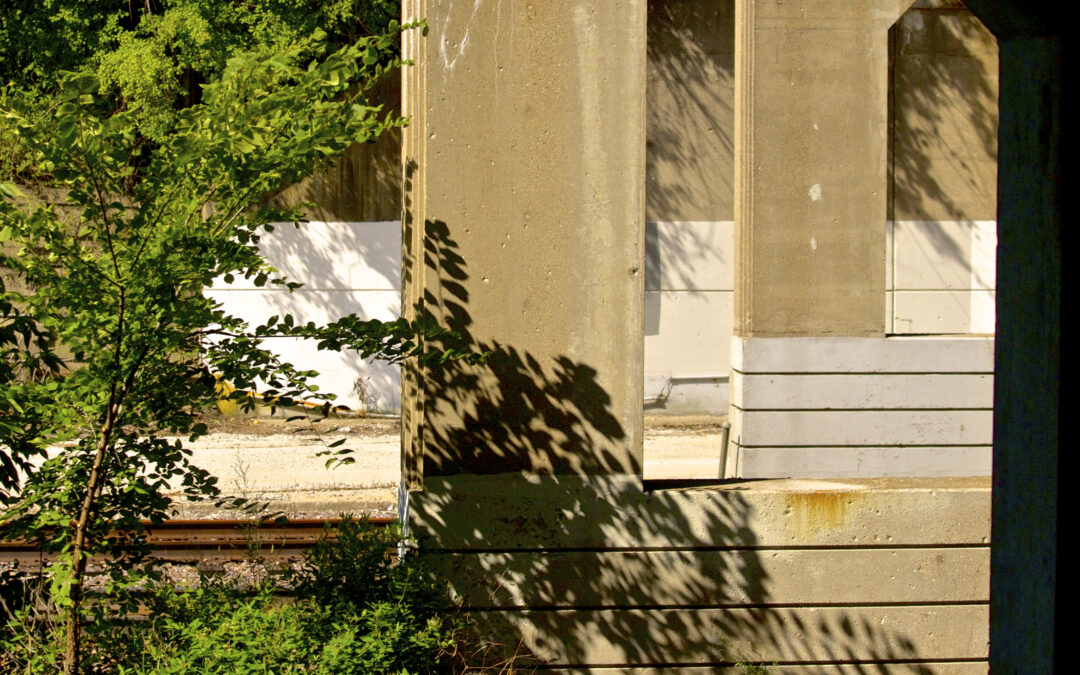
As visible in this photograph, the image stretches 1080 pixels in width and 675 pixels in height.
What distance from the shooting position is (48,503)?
13.2 ft

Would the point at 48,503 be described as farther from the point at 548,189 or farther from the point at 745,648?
the point at 745,648

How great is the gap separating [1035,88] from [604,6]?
2.97 meters

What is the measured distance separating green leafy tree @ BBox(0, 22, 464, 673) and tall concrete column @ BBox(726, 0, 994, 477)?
586 centimetres

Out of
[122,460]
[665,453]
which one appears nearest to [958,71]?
[665,453]

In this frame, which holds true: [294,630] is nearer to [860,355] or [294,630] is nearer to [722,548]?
[722,548]

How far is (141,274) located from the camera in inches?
150

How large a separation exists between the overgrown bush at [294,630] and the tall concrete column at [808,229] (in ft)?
18.6

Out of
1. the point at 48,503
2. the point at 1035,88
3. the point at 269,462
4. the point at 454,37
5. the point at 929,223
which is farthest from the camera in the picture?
the point at 929,223

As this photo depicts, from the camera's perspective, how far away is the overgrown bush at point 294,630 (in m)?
3.77

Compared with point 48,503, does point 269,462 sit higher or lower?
lower

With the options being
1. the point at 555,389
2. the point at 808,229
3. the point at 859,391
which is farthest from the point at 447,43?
the point at 859,391

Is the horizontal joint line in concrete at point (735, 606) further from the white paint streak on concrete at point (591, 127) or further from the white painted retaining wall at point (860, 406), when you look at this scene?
the white painted retaining wall at point (860, 406)

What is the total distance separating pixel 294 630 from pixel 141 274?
1516mm

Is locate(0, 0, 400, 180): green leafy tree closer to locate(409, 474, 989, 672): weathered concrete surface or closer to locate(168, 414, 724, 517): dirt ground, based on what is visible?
locate(168, 414, 724, 517): dirt ground
